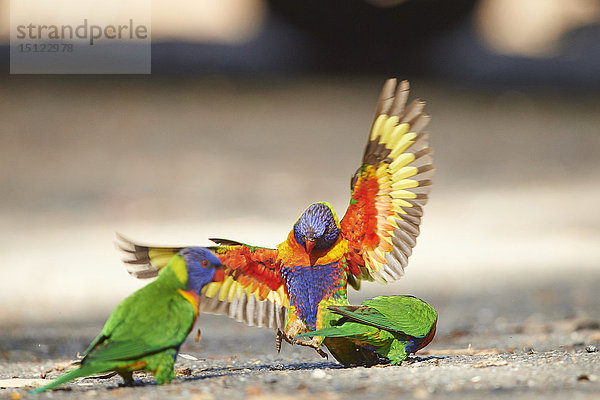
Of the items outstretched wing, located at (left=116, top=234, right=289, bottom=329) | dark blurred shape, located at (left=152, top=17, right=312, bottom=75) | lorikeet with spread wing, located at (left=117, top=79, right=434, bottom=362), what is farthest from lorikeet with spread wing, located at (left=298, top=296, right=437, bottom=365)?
dark blurred shape, located at (left=152, top=17, right=312, bottom=75)

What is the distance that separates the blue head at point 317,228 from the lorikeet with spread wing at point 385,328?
1.17 feet

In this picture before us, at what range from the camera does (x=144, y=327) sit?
3500 millimetres

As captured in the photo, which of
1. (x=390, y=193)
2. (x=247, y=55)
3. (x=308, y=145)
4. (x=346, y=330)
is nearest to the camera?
(x=346, y=330)

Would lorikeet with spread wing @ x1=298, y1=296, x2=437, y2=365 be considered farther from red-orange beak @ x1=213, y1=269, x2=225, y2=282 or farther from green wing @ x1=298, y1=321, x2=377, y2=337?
red-orange beak @ x1=213, y1=269, x2=225, y2=282

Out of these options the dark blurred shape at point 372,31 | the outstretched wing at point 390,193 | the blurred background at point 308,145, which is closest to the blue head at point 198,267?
the outstretched wing at point 390,193

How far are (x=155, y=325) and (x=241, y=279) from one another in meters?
1.04

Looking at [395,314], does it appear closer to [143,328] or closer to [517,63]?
[143,328]

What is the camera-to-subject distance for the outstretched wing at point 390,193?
438cm

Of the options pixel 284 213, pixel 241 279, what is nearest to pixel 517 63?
pixel 284 213

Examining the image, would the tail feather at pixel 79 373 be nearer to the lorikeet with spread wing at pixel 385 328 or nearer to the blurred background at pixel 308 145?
the lorikeet with spread wing at pixel 385 328

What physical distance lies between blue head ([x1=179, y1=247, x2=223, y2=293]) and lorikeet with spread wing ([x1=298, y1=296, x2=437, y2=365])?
58cm

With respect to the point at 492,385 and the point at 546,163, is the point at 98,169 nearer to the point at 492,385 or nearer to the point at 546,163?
the point at 546,163

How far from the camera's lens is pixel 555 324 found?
243 inches

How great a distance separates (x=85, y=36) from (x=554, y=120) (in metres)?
8.74
